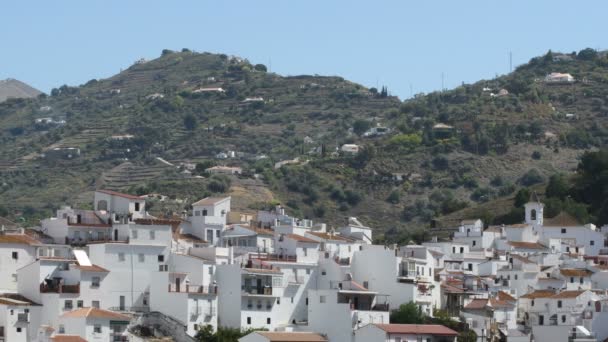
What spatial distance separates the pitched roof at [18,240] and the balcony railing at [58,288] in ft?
13.1

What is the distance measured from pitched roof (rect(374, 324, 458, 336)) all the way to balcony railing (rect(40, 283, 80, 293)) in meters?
13.8

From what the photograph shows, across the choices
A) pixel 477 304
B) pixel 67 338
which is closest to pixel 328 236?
pixel 477 304

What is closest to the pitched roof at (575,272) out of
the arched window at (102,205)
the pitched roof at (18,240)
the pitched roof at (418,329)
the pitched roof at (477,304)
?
the pitched roof at (477,304)

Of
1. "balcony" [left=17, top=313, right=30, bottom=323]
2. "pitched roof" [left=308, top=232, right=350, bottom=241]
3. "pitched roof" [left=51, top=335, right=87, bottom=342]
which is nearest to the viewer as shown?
"pitched roof" [left=51, top=335, right=87, bottom=342]

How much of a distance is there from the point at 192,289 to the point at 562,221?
125ft

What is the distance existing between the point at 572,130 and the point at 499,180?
47.5 feet

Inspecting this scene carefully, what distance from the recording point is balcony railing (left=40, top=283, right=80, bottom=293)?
73.6 m

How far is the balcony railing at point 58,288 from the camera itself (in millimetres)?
73625

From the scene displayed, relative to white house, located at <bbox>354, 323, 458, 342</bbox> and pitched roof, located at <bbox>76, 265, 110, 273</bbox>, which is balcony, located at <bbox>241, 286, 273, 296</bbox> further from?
pitched roof, located at <bbox>76, 265, 110, 273</bbox>

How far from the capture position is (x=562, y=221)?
107500mm

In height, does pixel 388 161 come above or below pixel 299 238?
above

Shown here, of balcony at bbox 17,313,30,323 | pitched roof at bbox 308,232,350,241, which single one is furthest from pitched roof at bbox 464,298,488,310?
balcony at bbox 17,313,30,323

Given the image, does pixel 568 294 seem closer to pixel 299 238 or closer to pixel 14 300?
pixel 299 238

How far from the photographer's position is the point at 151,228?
7925 centimetres
